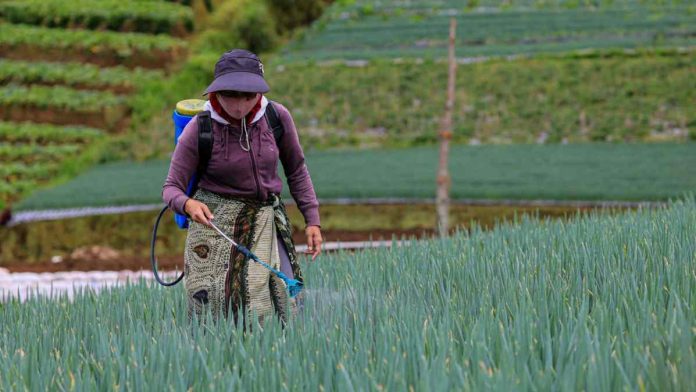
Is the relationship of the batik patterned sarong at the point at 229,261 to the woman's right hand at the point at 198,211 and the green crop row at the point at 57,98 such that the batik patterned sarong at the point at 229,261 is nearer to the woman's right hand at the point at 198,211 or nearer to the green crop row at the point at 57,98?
the woman's right hand at the point at 198,211

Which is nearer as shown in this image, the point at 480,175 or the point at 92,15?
the point at 480,175

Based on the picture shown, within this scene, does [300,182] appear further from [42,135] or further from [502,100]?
[42,135]

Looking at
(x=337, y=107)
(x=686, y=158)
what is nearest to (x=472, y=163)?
(x=686, y=158)

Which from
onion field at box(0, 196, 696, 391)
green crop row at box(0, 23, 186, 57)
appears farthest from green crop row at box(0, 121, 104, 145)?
onion field at box(0, 196, 696, 391)

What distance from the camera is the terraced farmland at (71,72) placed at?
2055 centimetres

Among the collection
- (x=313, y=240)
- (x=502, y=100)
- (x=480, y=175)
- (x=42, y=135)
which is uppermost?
(x=502, y=100)

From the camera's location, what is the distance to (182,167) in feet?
12.2

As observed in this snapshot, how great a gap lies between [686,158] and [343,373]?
13.4 metres

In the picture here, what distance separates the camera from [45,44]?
2522 cm

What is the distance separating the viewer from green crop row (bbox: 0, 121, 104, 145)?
21.4m

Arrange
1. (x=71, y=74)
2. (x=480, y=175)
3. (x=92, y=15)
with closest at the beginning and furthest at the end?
(x=480, y=175), (x=71, y=74), (x=92, y=15)

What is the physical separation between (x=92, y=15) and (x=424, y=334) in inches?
992

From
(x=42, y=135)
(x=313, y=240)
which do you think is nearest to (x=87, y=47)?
(x=42, y=135)

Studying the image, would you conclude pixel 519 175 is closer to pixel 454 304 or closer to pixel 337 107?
pixel 337 107
